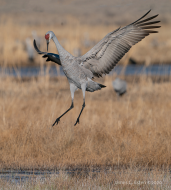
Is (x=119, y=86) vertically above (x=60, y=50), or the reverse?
(x=60, y=50)

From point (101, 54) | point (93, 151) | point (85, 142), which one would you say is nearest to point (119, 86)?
point (101, 54)

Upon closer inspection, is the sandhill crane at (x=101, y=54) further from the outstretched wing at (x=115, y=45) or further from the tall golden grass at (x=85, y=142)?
the tall golden grass at (x=85, y=142)

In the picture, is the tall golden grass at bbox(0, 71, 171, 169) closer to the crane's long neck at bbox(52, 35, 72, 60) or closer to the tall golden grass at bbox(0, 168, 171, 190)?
the tall golden grass at bbox(0, 168, 171, 190)

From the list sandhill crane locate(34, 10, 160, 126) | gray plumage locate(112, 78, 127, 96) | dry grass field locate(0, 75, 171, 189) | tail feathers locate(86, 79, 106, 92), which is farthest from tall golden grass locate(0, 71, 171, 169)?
gray plumage locate(112, 78, 127, 96)

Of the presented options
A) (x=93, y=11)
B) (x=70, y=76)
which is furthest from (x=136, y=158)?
(x=93, y=11)

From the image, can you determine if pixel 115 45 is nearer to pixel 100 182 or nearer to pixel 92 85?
pixel 92 85

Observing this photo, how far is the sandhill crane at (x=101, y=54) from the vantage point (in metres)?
6.40

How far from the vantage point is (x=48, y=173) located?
5.41m

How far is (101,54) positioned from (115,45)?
0.28 meters

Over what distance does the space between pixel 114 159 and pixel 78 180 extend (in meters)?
1.17

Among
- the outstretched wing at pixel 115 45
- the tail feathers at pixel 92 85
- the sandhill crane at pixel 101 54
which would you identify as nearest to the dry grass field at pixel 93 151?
the tail feathers at pixel 92 85

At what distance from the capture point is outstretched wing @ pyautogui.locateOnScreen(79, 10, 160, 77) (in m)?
6.42

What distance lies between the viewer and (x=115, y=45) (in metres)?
6.57

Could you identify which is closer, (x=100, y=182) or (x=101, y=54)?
(x=100, y=182)
